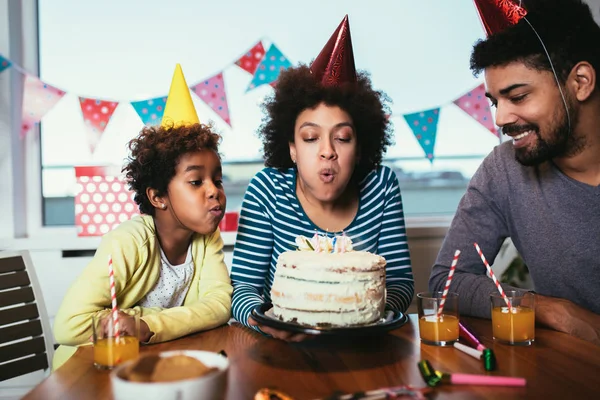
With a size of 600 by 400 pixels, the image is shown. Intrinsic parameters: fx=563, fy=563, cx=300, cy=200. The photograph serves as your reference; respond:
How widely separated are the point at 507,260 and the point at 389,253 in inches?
60.7

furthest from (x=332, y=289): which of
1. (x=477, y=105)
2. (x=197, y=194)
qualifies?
(x=477, y=105)

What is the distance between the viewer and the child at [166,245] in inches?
56.8

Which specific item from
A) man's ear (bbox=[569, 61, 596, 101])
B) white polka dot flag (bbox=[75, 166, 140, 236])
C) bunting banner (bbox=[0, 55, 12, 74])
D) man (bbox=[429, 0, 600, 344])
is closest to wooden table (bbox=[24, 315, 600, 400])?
man (bbox=[429, 0, 600, 344])

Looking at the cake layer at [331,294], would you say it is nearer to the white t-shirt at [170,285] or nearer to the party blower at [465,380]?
the party blower at [465,380]

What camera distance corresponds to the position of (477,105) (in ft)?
9.72

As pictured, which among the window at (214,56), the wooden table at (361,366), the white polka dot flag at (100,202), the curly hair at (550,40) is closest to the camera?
the wooden table at (361,366)

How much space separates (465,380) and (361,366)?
200 mm

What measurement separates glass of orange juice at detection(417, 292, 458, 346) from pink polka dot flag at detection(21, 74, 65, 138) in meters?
2.18

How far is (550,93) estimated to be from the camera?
158 cm

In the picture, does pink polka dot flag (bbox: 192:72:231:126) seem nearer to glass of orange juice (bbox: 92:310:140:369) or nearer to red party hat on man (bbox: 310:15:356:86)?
red party hat on man (bbox: 310:15:356:86)

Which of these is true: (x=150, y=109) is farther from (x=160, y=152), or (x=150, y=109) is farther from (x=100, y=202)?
(x=160, y=152)

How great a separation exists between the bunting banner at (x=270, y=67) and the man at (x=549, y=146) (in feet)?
4.18

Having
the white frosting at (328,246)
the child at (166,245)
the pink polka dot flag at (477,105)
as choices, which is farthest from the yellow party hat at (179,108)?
the pink polka dot flag at (477,105)

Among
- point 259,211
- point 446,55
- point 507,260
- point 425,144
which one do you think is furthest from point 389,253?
point 446,55
